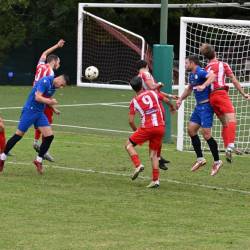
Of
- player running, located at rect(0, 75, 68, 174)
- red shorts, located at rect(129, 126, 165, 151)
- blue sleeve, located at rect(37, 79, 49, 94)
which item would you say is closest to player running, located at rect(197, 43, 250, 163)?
red shorts, located at rect(129, 126, 165, 151)

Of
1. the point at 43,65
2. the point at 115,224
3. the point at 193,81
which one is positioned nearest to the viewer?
the point at 115,224

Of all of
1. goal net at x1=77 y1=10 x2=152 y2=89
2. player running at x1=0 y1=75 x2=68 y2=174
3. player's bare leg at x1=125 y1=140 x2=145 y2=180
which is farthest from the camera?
goal net at x1=77 y1=10 x2=152 y2=89

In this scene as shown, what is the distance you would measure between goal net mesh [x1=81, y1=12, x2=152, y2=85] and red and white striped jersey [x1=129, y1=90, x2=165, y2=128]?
65.3ft

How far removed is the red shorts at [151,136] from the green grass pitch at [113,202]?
646 mm

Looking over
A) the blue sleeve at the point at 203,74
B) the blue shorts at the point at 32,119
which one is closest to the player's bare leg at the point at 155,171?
the blue sleeve at the point at 203,74

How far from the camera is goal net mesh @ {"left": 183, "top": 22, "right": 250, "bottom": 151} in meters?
19.8

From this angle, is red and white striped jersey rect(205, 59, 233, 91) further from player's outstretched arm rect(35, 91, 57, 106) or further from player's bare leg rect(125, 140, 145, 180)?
player's outstretched arm rect(35, 91, 57, 106)

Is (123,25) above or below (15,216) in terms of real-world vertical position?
above

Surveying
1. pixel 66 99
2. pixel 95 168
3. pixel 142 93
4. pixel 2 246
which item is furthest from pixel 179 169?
pixel 66 99

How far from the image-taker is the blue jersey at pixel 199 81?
14648mm

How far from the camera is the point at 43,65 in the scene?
55.6ft

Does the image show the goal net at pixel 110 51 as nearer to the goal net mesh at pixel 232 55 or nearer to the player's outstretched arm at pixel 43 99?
the goal net mesh at pixel 232 55

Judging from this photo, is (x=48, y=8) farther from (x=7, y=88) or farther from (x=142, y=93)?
(x=142, y=93)

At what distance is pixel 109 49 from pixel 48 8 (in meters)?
7.45
